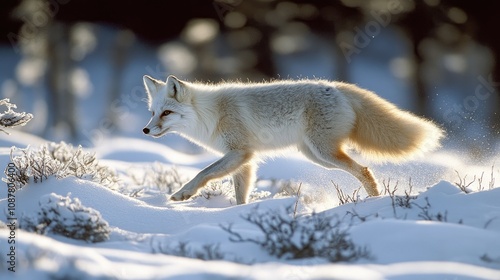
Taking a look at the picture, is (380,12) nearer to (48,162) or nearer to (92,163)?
(92,163)

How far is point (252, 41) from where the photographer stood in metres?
16.9

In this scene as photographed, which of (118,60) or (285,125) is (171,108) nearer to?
(285,125)

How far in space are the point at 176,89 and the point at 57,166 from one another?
1.49 meters

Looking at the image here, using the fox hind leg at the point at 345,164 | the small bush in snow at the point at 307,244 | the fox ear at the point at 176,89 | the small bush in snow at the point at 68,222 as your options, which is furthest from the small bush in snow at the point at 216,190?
the small bush in snow at the point at 307,244

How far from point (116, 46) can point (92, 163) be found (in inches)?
452

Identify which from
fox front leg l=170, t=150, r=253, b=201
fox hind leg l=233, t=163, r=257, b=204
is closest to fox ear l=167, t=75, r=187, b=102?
fox front leg l=170, t=150, r=253, b=201

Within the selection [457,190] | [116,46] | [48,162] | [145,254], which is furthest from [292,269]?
[116,46]

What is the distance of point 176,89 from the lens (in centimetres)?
642

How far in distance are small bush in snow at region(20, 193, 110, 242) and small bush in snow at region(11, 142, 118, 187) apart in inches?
59.2

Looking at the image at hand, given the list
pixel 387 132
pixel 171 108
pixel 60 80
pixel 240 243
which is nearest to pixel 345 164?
pixel 387 132

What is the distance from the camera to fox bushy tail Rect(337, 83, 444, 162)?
238 inches

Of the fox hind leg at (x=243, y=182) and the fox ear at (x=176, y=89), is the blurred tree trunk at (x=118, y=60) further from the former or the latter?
the fox hind leg at (x=243, y=182)

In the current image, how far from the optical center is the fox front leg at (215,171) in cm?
585

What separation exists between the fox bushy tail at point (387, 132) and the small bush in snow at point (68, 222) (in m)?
3.10
